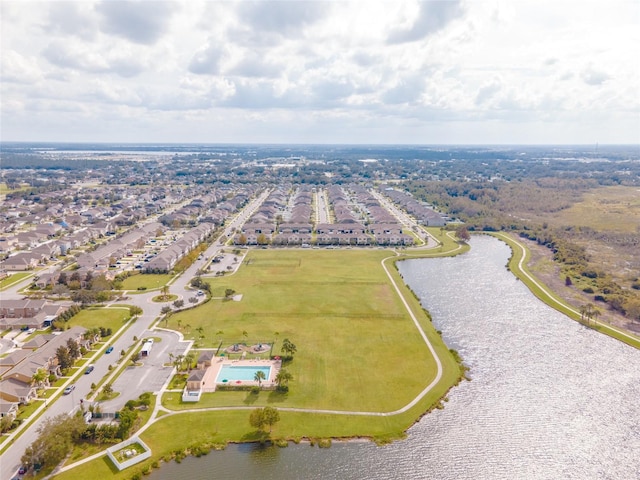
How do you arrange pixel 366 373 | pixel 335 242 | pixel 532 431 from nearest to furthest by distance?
pixel 532 431 → pixel 366 373 → pixel 335 242

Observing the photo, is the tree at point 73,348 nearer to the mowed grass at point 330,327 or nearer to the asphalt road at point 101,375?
the asphalt road at point 101,375

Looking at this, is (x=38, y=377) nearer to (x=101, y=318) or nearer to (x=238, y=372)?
(x=101, y=318)

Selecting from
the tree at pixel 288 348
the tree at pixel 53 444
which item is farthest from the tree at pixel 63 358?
the tree at pixel 288 348

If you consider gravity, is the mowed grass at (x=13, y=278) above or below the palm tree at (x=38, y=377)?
below

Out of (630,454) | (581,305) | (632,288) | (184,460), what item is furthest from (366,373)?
(632,288)

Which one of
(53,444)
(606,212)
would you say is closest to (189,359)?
(53,444)

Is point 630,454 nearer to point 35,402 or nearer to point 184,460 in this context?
point 184,460

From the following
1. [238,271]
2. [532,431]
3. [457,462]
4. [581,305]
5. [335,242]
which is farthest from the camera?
[335,242]
